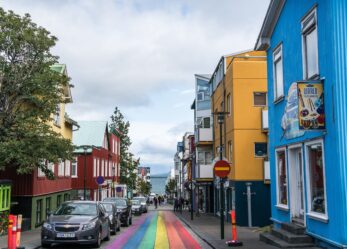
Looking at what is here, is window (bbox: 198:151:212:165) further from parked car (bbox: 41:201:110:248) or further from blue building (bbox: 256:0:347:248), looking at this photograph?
parked car (bbox: 41:201:110:248)

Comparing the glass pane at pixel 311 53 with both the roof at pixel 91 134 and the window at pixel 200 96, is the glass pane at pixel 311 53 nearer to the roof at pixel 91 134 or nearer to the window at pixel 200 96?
the window at pixel 200 96

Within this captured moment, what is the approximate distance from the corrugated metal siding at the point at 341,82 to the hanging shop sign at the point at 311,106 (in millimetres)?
647

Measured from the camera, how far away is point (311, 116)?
11.2 m

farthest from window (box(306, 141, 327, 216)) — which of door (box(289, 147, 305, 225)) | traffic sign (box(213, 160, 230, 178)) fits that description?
traffic sign (box(213, 160, 230, 178))

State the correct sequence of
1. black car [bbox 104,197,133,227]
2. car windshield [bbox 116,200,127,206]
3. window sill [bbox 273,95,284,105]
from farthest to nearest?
car windshield [bbox 116,200,127,206], black car [bbox 104,197,133,227], window sill [bbox 273,95,284,105]

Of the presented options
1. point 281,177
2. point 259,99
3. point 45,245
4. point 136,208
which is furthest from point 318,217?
point 136,208

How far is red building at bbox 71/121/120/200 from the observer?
148 ft

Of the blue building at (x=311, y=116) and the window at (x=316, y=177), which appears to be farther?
the window at (x=316, y=177)

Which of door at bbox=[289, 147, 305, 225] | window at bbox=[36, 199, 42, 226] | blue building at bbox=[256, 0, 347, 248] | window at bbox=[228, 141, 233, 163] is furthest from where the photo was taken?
window at bbox=[228, 141, 233, 163]

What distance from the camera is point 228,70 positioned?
93.5ft

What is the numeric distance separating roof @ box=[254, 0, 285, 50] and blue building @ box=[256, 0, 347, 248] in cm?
4

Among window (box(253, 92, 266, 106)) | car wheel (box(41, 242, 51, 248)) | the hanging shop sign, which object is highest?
window (box(253, 92, 266, 106))

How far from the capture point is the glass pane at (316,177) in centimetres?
1180

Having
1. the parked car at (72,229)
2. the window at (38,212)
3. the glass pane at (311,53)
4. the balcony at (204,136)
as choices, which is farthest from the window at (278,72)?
the balcony at (204,136)
